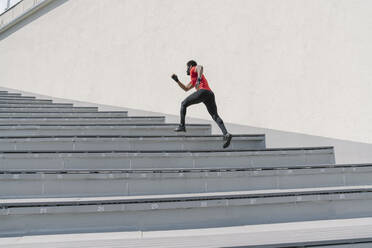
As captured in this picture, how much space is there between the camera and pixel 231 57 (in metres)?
5.85

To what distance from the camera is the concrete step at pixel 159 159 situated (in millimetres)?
3133

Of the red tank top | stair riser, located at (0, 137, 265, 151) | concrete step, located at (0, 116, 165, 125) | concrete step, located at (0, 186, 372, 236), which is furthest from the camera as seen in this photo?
concrete step, located at (0, 116, 165, 125)

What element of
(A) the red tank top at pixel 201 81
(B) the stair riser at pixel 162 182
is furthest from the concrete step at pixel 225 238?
(A) the red tank top at pixel 201 81

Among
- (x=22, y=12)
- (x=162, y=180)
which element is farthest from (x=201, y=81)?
(x=22, y=12)

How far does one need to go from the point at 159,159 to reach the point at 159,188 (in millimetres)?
592

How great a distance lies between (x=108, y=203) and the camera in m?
2.35

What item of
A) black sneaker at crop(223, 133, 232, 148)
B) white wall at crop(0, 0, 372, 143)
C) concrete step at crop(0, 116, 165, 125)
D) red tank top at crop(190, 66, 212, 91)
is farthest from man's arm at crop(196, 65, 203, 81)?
concrete step at crop(0, 116, 165, 125)

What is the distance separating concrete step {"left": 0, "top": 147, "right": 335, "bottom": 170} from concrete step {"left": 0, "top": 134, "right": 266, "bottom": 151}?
0.53 meters

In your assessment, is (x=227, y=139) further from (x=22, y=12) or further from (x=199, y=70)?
(x=22, y=12)

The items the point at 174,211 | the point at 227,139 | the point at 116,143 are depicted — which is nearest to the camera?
the point at 174,211

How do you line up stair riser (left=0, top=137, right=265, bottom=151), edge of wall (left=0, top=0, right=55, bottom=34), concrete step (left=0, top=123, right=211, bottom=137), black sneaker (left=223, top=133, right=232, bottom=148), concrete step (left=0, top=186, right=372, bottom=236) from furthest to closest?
1. edge of wall (left=0, top=0, right=55, bottom=34)
2. concrete step (left=0, top=123, right=211, bottom=137)
3. black sneaker (left=223, top=133, right=232, bottom=148)
4. stair riser (left=0, top=137, right=265, bottom=151)
5. concrete step (left=0, top=186, right=372, bottom=236)

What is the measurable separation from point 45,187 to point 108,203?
2.42ft

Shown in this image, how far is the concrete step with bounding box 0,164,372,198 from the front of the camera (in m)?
2.67

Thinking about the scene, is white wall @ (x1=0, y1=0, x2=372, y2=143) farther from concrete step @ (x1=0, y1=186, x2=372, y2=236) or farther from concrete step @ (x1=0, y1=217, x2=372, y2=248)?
concrete step @ (x1=0, y1=217, x2=372, y2=248)
